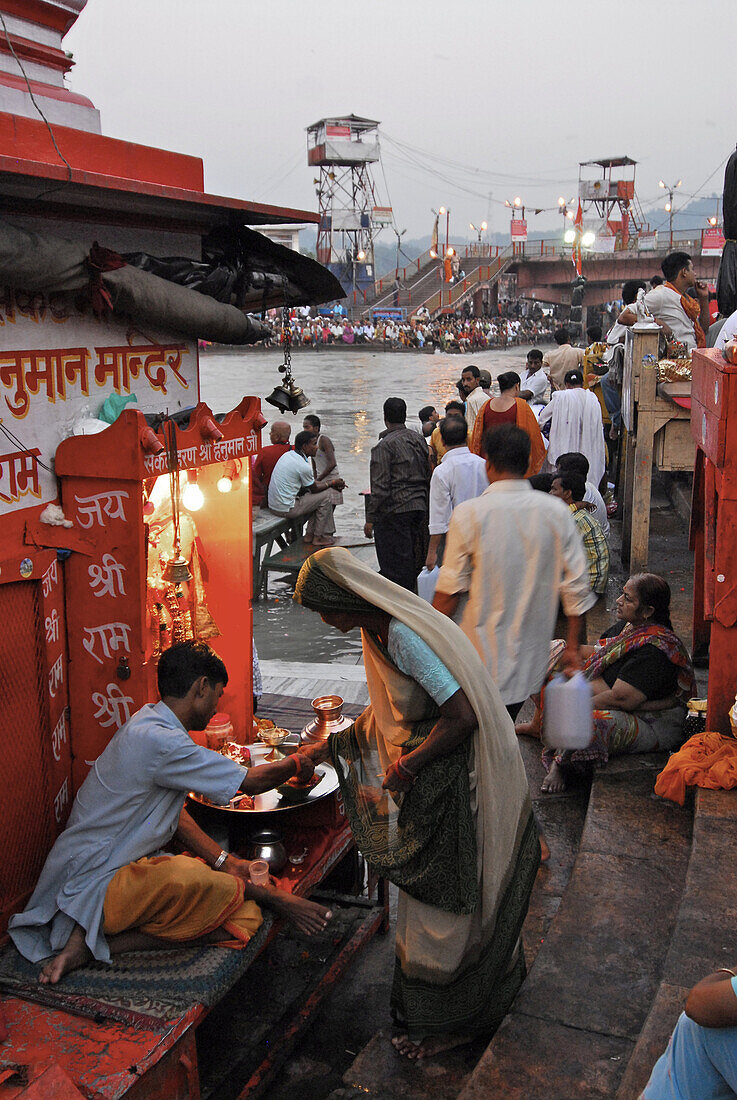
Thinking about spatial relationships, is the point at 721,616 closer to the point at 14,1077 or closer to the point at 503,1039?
the point at 503,1039

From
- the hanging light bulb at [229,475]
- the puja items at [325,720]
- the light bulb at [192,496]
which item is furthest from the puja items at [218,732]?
the hanging light bulb at [229,475]

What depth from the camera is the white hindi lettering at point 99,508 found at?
3723mm

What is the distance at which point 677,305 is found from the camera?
7695 millimetres

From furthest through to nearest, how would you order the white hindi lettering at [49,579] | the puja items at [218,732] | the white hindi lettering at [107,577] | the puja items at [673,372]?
the puja items at [673,372], the puja items at [218,732], the white hindi lettering at [107,577], the white hindi lettering at [49,579]

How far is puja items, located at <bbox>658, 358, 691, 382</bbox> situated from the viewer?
282 inches

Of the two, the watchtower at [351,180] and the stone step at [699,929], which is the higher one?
the watchtower at [351,180]

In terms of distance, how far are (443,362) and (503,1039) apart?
37304mm

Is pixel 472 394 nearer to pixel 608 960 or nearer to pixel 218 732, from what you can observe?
pixel 218 732

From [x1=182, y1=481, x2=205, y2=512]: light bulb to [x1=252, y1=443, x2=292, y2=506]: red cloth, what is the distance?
194 inches

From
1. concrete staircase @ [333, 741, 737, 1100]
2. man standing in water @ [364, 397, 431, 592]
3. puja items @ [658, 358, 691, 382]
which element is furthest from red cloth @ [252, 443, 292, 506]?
concrete staircase @ [333, 741, 737, 1100]

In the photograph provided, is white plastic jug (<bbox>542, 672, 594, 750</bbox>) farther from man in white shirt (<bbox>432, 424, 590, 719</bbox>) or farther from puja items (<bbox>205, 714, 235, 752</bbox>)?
puja items (<bbox>205, 714, 235, 752</bbox>)

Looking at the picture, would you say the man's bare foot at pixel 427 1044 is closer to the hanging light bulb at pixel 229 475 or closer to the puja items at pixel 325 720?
the puja items at pixel 325 720

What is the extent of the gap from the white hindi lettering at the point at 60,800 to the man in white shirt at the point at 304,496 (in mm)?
5843

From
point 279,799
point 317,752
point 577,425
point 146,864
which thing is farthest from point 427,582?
point 577,425
